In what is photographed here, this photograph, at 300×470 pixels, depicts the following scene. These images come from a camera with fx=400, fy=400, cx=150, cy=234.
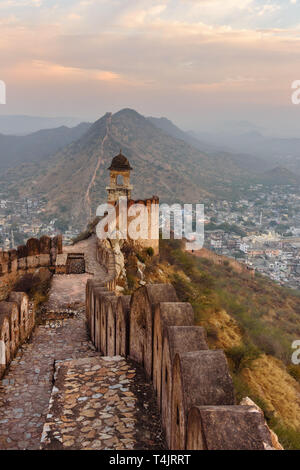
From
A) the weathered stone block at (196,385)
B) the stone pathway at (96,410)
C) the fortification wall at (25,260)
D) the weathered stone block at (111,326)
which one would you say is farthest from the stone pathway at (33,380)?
the fortification wall at (25,260)

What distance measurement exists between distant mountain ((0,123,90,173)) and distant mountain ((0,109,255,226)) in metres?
12.6

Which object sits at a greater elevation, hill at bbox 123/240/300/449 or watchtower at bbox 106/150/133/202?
watchtower at bbox 106/150/133/202

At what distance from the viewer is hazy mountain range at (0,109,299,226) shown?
62969mm

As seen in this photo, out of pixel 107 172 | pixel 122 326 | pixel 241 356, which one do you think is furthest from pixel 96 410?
pixel 107 172

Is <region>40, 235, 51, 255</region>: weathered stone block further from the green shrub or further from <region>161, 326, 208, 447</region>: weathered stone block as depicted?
<region>161, 326, 208, 447</region>: weathered stone block

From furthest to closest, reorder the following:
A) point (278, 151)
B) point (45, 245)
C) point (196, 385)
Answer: point (278, 151)
point (45, 245)
point (196, 385)

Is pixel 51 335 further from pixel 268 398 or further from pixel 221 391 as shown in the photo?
pixel 268 398

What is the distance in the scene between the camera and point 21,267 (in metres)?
13.2

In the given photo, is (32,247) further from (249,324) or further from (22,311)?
(249,324)

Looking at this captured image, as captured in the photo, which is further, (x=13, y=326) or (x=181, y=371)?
(x=13, y=326)

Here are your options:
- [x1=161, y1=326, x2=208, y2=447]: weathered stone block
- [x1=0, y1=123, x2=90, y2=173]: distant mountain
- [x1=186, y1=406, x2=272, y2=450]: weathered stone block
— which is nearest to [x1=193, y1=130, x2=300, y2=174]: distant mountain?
[x1=0, y1=123, x2=90, y2=173]: distant mountain

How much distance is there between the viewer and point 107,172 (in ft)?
211

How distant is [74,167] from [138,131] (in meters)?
24.2

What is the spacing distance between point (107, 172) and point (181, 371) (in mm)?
62999
